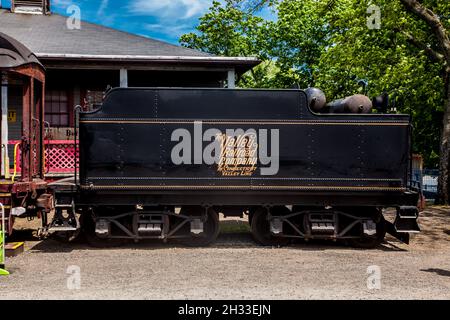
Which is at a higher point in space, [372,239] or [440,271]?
[372,239]

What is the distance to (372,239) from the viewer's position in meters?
9.41

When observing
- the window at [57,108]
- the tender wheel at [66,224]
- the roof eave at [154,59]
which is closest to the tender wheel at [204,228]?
the tender wheel at [66,224]

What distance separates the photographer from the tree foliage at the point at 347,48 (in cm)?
1756

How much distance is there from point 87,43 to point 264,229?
1174 cm

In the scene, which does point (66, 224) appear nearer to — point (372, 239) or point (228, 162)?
point (228, 162)

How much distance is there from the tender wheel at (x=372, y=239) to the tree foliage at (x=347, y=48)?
8.49ft

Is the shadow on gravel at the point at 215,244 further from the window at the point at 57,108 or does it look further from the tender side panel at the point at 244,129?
the window at the point at 57,108

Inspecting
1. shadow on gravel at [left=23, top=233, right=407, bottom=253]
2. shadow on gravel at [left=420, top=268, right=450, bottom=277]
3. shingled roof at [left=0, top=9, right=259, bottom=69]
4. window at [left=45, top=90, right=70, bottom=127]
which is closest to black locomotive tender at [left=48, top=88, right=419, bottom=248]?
shadow on gravel at [left=23, top=233, right=407, bottom=253]

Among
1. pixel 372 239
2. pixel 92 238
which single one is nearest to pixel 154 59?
pixel 92 238

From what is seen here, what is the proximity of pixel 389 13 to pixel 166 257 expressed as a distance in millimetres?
13160

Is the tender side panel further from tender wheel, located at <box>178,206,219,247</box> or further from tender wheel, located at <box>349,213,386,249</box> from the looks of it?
tender wheel, located at <box>349,213,386,249</box>

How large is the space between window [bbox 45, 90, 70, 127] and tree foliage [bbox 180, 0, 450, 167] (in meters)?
7.50

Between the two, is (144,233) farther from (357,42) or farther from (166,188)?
(357,42)

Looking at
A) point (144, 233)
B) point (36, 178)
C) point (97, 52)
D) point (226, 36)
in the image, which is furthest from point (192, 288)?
point (226, 36)
